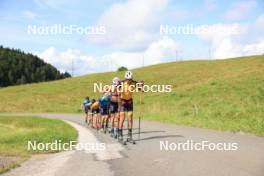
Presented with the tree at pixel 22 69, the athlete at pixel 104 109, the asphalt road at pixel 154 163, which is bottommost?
the asphalt road at pixel 154 163

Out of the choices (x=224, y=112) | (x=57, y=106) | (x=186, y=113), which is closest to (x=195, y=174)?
(x=224, y=112)

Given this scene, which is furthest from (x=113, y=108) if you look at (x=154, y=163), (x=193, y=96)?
(x=193, y=96)

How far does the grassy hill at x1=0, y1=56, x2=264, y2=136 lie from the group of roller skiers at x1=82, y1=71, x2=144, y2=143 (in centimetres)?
428

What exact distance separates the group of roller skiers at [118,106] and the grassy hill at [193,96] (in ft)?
14.1

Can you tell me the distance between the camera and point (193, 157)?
9164mm

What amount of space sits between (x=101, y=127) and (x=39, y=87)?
6337cm

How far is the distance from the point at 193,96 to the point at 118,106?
28.2 meters

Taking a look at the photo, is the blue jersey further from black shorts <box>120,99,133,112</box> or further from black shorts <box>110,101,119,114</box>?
black shorts <box>120,99,133,112</box>

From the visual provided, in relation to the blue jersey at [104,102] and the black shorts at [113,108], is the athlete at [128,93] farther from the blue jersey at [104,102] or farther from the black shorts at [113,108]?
the blue jersey at [104,102]

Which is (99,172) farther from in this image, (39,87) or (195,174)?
(39,87)

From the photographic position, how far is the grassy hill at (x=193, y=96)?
22125 millimetres

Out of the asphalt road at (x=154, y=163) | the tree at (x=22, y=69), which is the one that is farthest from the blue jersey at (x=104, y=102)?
the tree at (x=22, y=69)

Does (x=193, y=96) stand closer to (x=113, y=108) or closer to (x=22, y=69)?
(x=113, y=108)

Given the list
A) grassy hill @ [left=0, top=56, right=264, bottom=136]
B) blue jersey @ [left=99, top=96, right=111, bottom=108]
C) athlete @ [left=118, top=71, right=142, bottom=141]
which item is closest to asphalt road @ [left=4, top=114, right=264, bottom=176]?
athlete @ [left=118, top=71, right=142, bottom=141]
